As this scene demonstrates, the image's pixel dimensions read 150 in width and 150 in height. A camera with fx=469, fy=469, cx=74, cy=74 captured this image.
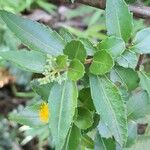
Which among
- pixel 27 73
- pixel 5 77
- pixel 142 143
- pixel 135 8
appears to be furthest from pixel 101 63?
pixel 5 77

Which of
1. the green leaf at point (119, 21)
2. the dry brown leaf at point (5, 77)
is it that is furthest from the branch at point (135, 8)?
the dry brown leaf at point (5, 77)

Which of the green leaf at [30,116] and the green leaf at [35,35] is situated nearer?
the green leaf at [35,35]

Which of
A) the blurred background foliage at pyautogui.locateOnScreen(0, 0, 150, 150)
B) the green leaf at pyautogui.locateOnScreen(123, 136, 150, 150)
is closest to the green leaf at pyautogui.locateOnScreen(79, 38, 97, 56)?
the green leaf at pyautogui.locateOnScreen(123, 136, 150, 150)

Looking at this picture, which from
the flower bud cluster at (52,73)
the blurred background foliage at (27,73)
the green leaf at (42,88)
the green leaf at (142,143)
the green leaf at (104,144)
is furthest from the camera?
the blurred background foliage at (27,73)

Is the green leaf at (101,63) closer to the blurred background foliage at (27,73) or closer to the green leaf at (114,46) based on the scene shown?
the green leaf at (114,46)

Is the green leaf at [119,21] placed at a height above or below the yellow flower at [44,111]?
above

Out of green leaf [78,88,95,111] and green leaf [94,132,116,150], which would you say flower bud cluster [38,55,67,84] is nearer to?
green leaf [78,88,95,111]

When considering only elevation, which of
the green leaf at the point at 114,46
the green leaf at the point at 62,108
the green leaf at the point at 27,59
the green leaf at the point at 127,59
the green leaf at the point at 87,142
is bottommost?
the green leaf at the point at 87,142

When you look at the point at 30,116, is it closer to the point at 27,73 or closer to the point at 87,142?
the point at 87,142
